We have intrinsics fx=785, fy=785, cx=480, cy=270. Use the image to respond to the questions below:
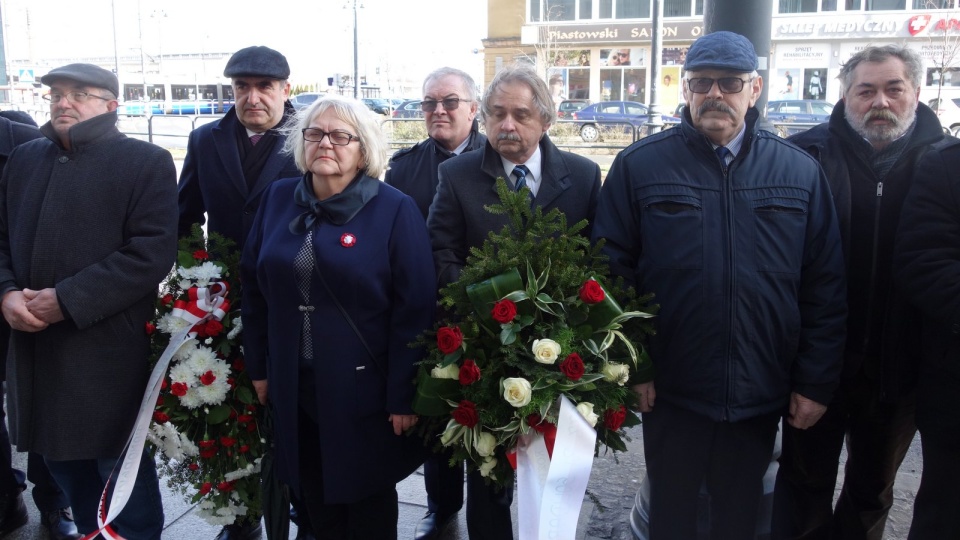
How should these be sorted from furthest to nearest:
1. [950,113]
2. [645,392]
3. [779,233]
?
[950,113]
[645,392]
[779,233]

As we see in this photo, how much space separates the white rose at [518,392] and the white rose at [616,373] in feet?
0.92

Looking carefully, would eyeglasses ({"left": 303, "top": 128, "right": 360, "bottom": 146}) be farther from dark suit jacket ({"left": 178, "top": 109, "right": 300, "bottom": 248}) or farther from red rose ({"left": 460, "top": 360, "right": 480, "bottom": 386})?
red rose ({"left": 460, "top": 360, "right": 480, "bottom": 386})

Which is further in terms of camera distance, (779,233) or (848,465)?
(848,465)

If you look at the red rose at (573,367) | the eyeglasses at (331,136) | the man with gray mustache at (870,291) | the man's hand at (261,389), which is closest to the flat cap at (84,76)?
the eyeglasses at (331,136)

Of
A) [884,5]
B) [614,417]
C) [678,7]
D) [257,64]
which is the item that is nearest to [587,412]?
[614,417]

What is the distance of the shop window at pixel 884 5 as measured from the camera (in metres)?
34.4

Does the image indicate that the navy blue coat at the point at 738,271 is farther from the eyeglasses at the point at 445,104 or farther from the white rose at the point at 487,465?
the eyeglasses at the point at 445,104

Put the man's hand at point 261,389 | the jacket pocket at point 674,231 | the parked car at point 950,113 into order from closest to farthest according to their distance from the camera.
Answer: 1. the jacket pocket at point 674,231
2. the man's hand at point 261,389
3. the parked car at point 950,113

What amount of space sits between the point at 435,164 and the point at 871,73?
194cm

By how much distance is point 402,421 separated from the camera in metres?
2.83

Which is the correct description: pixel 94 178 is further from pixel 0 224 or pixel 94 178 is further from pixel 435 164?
pixel 435 164

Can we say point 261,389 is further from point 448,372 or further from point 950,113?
point 950,113

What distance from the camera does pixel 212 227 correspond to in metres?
3.59

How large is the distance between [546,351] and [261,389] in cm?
132
